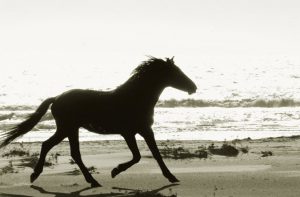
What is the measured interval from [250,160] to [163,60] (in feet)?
11.0

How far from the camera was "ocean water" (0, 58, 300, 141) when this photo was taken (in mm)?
30312

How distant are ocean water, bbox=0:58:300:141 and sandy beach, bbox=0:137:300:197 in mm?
15761

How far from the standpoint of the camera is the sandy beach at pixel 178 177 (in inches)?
287

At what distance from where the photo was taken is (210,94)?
4322cm

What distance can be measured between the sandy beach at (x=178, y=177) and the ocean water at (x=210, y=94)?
15761 millimetres

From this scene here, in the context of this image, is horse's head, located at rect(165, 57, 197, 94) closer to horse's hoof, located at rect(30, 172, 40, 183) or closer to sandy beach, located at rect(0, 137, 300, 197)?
sandy beach, located at rect(0, 137, 300, 197)

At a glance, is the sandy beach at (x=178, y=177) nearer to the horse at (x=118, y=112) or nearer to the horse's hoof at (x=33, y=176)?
the horse's hoof at (x=33, y=176)

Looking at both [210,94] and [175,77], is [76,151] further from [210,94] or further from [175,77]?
[210,94]

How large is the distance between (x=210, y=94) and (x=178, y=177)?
115ft

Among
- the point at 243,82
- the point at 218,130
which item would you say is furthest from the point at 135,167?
the point at 243,82

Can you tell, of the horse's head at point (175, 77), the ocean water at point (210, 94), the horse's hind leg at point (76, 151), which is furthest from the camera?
the ocean water at point (210, 94)

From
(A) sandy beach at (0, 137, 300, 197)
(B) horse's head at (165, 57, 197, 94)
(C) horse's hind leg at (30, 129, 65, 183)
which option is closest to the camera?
(A) sandy beach at (0, 137, 300, 197)

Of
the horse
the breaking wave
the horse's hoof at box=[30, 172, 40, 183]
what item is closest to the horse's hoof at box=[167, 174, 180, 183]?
the horse

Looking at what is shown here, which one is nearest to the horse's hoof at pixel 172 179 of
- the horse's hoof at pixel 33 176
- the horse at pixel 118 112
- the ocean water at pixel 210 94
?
the horse at pixel 118 112
